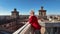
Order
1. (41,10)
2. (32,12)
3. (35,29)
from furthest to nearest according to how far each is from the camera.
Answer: (41,10), (32,12), (35,29)

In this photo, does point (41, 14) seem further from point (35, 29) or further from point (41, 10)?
point (35, 29)

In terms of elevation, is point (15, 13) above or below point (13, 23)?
above

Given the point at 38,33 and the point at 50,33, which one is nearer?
the point at 50,33

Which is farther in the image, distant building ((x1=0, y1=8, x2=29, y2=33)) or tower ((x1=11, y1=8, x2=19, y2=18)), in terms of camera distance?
tower ((x1=11, y1=8, x2=19, y2=18))

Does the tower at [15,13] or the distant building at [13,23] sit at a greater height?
the tower at [15,13]

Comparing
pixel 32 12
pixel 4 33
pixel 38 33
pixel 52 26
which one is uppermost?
pixel 32 12

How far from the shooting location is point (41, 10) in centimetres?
2956

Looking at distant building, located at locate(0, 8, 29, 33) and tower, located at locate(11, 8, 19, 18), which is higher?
tower, located at locate(11, 8, 19, 18)

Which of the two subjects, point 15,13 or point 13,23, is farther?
point 15,13

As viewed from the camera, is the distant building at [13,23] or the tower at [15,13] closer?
the distant building at [13,23]

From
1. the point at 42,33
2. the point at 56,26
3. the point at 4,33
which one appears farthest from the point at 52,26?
the point at 4,33

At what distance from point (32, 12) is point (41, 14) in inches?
982

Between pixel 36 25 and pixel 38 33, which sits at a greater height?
pixel 36 25

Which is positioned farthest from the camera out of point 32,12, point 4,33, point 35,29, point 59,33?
point 4,33
